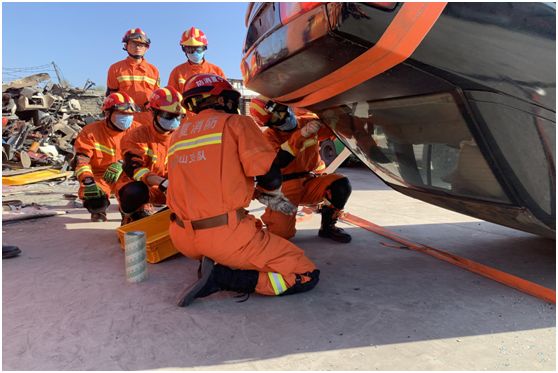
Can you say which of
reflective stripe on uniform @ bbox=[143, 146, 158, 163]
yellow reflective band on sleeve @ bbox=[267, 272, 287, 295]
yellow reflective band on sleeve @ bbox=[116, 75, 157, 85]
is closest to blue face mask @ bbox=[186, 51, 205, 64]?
yellow reflective band on sleeve @ bbox=[116, 75, 157, 85]

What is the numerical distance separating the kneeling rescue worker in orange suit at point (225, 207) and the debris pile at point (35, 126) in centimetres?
778

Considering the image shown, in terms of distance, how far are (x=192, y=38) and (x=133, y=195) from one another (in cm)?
198

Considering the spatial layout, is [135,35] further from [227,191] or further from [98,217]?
[227,191]

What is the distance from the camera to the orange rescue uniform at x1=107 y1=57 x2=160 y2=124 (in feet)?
15.3

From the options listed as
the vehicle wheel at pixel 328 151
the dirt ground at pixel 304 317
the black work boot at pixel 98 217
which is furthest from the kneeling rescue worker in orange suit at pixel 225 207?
the vehicle wheel at pixel 328 151

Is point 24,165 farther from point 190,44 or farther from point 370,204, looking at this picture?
point 370,204

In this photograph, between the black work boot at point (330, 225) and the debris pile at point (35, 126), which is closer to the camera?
the black work boot at point (330, 225)

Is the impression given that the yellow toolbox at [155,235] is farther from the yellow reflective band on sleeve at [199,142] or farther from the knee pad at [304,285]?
the knee pad at [304,285]

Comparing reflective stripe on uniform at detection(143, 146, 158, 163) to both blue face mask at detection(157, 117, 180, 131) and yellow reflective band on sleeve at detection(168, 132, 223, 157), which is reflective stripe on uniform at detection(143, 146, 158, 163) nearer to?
blue face mask at detection(157, 117, 180, 131)

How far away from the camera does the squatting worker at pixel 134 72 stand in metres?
4.67

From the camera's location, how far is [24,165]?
29.6 feet

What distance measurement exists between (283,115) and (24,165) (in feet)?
26.3

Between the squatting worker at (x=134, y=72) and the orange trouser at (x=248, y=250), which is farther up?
the squatting worker at (x=134, y=72)

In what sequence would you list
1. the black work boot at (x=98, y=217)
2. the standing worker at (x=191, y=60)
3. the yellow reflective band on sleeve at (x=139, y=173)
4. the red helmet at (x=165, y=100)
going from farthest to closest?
the standing worker at (x=191, y=60), the black work boot at (x=98, y=217), the red helmet at (x=165, y=100), the yellow reflective band on sleeve at (x=139, y=173)
